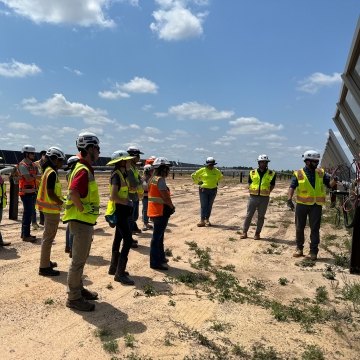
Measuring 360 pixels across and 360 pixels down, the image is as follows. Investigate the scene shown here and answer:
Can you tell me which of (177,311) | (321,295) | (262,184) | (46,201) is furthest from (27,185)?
(321,295)

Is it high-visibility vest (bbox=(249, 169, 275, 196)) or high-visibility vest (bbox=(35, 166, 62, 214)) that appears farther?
high-visibility vest (bbox=(249, 169, 275, 196))

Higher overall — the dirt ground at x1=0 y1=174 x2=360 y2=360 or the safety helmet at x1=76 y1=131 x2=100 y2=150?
the safety helmet at x1=76 y1=131 x2=100 y2=150

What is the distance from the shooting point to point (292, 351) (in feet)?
13.6

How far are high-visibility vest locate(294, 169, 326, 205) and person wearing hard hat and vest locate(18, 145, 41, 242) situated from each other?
548 centimetres

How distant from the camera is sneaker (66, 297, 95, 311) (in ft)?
16.4

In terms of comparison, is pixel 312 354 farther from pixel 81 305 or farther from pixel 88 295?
pixel 88 295

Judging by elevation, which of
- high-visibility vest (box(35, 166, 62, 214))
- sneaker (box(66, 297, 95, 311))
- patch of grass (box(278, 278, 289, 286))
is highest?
high-visibility vest (box(35, 166, 62, 214))

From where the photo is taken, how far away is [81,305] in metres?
5.02

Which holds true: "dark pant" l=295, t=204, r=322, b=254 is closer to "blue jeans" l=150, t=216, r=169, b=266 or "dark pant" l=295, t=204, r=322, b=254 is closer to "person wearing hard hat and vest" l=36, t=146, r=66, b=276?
"blue jeans" l=150, t=216, r=169, b=266

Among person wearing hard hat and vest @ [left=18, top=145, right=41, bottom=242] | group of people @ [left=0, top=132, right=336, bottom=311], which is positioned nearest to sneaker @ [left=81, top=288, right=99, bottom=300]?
group of people @ [left=0, top=132, right=336, bottom=311]

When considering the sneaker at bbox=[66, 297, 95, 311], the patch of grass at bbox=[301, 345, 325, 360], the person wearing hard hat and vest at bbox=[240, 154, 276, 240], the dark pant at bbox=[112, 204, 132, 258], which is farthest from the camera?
the person wearing hard hat and vest at bbox=[240, 154, 276, 240]

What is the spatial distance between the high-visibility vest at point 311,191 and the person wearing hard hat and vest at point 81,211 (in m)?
4.66

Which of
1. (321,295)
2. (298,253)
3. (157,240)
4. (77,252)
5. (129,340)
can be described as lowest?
(129,340)

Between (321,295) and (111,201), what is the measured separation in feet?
10.8
